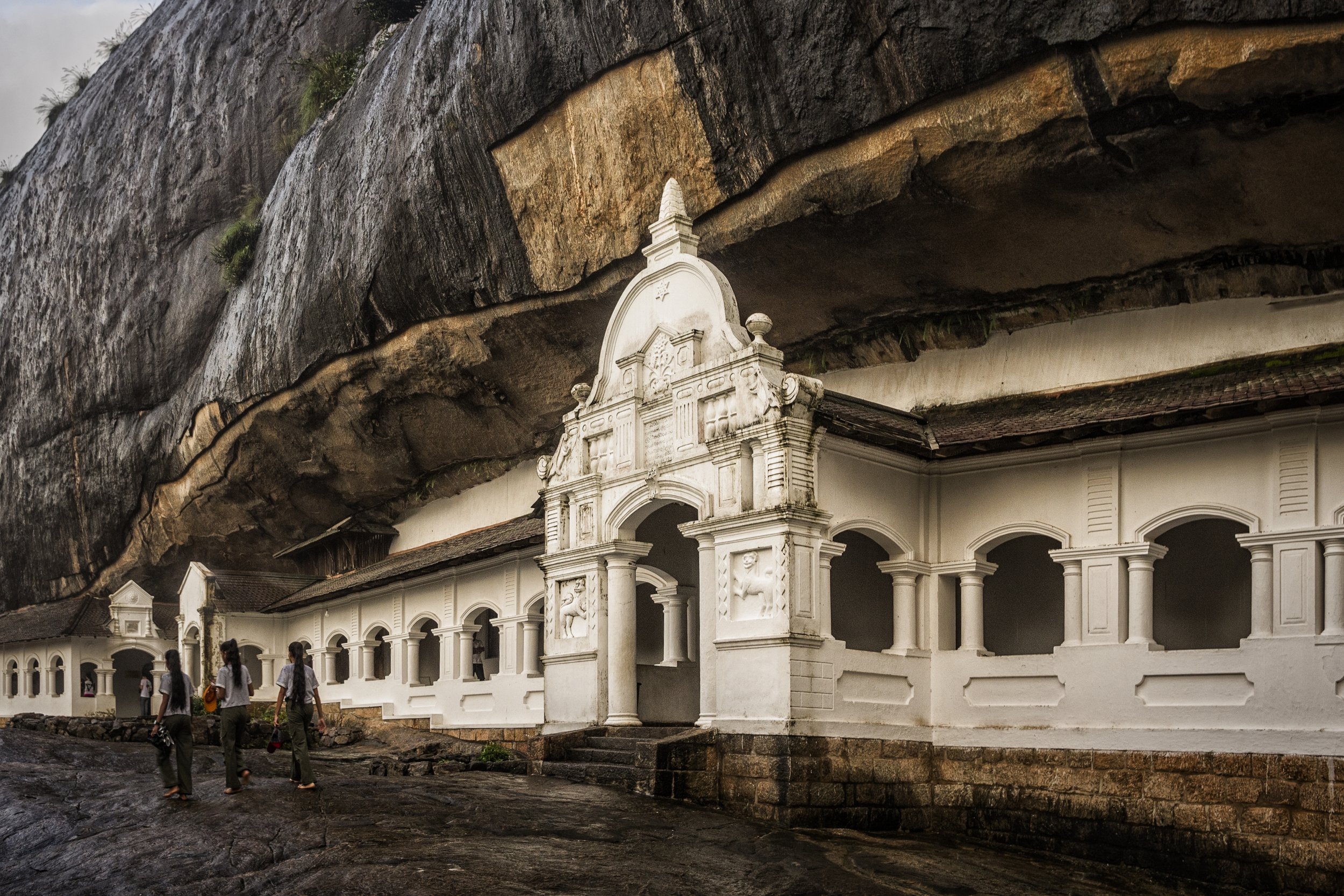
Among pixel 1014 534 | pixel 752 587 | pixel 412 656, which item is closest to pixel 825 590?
pixel 752 587

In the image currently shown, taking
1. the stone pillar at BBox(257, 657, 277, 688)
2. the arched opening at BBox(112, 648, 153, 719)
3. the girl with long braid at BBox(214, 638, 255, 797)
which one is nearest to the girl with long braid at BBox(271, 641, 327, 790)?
the girl with long braid at BBox(214, 638, 255, 797)

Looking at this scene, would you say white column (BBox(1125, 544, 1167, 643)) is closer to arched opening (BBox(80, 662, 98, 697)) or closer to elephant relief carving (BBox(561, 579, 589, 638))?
elephant relief carving (BBox(561, 579, 589, 638))

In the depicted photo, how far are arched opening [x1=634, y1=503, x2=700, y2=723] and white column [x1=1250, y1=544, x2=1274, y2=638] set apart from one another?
8540 mm

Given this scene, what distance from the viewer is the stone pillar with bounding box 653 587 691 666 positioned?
71.7 feet

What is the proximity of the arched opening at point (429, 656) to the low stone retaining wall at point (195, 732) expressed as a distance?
3.88 meters

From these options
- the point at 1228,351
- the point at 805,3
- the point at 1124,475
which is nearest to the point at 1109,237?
the point at 1228,351

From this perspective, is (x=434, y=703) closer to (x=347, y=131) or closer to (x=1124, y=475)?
(x=347, y=131)

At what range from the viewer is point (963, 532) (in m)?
18.0

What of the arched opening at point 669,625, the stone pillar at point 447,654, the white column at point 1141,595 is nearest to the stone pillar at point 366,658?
the stone pillar at point 447,654

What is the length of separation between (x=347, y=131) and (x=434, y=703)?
12316 millimetres

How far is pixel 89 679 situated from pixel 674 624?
26.1 m

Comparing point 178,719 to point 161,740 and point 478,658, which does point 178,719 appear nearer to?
point 161,740

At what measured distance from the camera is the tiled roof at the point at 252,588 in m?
36.2

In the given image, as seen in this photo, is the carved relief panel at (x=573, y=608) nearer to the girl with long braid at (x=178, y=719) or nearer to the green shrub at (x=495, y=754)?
the green shrub at (x=495, y=754)
